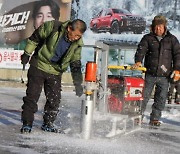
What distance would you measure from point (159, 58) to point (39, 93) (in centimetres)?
196

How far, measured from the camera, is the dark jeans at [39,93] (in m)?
4.56

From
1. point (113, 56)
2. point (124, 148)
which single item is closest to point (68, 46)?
point (124, 148)

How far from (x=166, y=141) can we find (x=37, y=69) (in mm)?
1540

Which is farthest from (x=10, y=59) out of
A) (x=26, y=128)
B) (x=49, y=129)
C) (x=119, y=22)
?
(x=26, y=128)

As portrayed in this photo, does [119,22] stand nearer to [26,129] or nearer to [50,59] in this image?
[50,59]

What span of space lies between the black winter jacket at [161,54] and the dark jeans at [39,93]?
1515 mm

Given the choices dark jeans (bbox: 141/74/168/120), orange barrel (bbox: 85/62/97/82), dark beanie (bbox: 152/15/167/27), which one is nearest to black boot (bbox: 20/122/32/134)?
orange barrel (bbox: 85/62/97/82)

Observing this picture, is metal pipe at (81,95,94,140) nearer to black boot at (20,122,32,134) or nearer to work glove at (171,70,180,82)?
black boot at (20,122,32,134)

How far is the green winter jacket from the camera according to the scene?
14.5 feet

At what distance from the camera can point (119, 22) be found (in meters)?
21.0

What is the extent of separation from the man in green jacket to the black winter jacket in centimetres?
151

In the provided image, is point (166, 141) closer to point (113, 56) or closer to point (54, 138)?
point (54, 138)

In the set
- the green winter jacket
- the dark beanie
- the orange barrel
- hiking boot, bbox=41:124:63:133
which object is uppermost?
the dark beanie

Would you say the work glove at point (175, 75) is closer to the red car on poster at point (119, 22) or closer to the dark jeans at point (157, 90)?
the dark jeans at point (157, 90)
